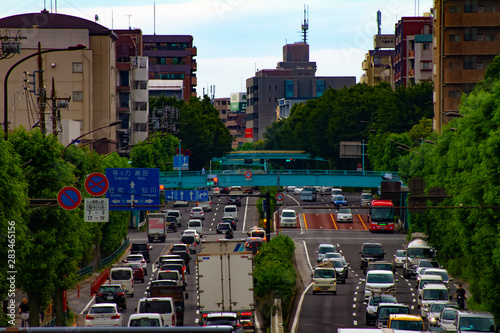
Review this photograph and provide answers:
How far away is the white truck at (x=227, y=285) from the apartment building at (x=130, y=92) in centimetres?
7066

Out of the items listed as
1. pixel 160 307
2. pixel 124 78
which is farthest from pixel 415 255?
pixel 124 78

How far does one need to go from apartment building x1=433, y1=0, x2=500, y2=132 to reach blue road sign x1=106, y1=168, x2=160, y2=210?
48313 mm

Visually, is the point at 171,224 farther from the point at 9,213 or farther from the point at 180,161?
the point at 9,213

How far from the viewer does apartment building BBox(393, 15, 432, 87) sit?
5591 inches

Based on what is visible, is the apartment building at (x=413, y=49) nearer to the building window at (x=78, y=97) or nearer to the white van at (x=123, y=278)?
the building window at (x=78, y=97)

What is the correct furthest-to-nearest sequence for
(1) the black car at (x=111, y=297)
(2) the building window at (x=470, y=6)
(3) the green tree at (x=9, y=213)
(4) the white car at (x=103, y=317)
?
(2) the building window at (x=470, y=6)
(1) the black car at (x=111, y=297)
(4) the white car at (x=103, y=317)
(3) the green tree at (x=9, y=213)

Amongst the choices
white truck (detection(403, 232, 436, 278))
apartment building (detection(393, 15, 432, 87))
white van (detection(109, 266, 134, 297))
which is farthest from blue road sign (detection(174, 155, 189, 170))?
apartment building (detection(393, 15, 432, 87))

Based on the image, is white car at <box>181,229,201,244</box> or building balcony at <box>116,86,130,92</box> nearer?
white car at <box>181,229,201,244</box>

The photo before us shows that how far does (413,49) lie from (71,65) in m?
69.0

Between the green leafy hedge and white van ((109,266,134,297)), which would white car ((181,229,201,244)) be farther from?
the green leafy hedge

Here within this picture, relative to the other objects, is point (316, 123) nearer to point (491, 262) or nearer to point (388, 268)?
point (388, 268)

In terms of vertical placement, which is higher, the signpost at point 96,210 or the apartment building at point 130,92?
the apartment building at point 130,92

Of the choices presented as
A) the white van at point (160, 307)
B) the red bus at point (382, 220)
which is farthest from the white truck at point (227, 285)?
the red bus at point (382, 220)

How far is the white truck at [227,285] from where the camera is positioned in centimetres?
3475
